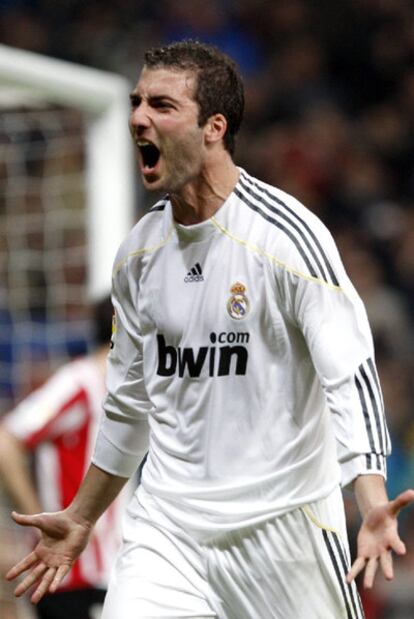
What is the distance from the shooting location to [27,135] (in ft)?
23.6

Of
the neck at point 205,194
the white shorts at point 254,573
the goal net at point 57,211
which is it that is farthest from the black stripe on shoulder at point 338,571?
the goal net at point 57,211

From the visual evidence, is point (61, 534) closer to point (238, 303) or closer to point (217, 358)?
point (217, 358)

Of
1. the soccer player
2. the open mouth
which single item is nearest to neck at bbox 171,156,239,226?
the soccer player

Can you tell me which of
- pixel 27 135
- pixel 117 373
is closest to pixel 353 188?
pixel 27 135

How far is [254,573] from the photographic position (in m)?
3.53

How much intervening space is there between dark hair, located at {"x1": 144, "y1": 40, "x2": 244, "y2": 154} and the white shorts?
1018mm

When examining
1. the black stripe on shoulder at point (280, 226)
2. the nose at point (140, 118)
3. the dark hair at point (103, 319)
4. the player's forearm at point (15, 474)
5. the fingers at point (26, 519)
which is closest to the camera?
the black stripe on shoulder at point (280, 226)

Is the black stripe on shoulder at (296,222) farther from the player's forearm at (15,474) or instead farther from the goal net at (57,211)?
the goal net at (57,211)

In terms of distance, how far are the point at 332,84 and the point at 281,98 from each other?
1.34 ft

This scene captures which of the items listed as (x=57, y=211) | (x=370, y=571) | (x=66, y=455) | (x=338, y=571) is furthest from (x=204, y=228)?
(x=57, y=211)

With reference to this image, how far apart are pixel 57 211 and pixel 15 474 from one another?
1998mm

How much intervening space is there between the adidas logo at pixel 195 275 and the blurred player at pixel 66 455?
1906 mm

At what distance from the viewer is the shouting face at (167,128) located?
348 centimetres

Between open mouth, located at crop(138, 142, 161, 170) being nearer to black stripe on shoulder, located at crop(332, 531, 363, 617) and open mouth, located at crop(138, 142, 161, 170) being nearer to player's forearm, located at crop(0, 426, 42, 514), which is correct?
black stripe on shoulder, located at crop(332, 531, 363, 617)
